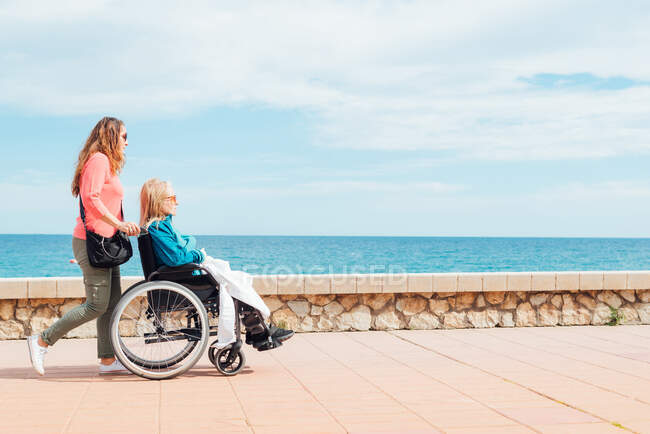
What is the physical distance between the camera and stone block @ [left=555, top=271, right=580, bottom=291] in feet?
23.7

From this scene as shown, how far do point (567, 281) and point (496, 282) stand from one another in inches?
31.8

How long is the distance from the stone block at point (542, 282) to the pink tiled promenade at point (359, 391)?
104cm

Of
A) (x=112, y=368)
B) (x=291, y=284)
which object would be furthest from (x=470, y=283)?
(x=112, y=368)

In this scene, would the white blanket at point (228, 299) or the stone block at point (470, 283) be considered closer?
the white blanket at point (228, 299)

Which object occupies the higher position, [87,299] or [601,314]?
[87,299]

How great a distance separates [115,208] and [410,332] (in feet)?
11.1

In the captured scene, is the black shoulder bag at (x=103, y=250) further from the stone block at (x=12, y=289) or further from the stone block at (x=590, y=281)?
the stone block at (x=590, y=281)

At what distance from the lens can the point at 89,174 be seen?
4473mm

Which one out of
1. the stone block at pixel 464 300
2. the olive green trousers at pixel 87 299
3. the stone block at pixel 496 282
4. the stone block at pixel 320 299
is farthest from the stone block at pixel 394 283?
the olive green trousers at pixel 87 299

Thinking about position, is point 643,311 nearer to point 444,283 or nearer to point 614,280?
point 614,280

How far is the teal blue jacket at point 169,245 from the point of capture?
14.7 feet

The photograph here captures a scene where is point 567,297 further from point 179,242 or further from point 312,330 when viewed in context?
point 179,242

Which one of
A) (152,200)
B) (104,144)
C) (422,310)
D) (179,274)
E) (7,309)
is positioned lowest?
(422,310)

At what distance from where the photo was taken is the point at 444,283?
6938 millimetres
